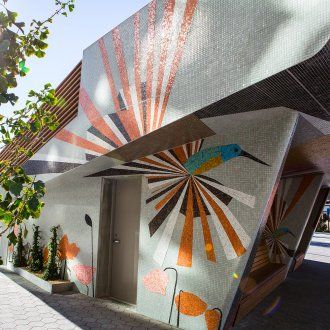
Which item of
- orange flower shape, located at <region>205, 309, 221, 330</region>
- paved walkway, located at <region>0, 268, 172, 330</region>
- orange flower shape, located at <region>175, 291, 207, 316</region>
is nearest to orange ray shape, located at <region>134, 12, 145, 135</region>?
orange flower shape, located at <region>175, 291, 207, 316</region>

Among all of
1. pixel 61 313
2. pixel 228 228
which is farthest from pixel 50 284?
pixel 228 228

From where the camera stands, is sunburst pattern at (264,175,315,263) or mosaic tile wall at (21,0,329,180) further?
sunburst pattern at (264,175,315,263)

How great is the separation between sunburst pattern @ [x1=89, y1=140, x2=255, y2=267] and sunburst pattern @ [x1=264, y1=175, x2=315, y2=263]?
5039mm

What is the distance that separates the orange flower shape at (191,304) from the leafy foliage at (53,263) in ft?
11.8

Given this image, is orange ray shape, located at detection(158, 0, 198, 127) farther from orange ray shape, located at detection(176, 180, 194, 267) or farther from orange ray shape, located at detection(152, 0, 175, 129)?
orange ray shape, located at detection(176, 180, 194, 267)

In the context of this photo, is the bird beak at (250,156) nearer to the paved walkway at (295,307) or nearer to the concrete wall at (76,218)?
the paved walkway at (295,307)

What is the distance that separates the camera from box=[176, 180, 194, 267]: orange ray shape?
189 inches

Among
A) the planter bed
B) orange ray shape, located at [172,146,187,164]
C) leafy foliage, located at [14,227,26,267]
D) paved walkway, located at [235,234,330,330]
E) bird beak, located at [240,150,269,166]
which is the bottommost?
paved walkway, located at [235,234,330,330]

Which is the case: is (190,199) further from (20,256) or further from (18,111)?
(20,256)

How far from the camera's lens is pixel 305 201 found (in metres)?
8.95

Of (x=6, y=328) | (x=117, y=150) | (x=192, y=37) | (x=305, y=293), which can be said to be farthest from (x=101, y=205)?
(x=305, y=293)

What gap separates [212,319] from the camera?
434 cm

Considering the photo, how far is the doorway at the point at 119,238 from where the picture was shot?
6.17 metres

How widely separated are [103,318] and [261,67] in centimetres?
466
